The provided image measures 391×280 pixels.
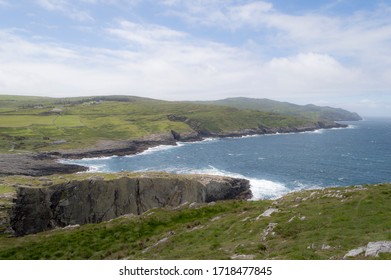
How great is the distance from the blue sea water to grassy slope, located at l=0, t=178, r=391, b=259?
50.8 metres

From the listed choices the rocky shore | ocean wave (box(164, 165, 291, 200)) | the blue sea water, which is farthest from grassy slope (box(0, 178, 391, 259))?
the rocky shore

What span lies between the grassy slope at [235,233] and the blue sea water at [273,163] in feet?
167

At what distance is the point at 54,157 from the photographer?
139m

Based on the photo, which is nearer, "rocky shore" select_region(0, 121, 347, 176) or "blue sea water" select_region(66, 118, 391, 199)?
"blue sea water" select_region(66, 118, 391, 199)

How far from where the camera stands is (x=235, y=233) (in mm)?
28703

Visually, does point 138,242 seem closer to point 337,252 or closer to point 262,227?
point 262,227

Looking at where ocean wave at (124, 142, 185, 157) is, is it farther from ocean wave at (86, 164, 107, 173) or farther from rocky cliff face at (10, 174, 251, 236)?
rocky cliff face at (10, 174, 251, 236)

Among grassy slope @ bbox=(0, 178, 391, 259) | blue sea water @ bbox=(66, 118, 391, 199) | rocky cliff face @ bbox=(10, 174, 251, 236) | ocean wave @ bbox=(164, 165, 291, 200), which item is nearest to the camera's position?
grassy slope @ bbox=(0, 178, 391, 259)

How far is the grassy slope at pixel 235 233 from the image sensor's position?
22.4 meters

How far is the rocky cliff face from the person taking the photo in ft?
179

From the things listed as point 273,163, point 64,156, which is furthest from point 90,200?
point 64,156

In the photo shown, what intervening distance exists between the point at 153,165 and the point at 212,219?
306ft

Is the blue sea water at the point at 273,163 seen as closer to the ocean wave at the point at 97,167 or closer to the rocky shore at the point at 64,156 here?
the ocean wave at the point at 97,167
